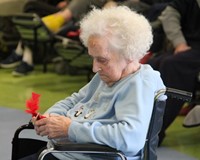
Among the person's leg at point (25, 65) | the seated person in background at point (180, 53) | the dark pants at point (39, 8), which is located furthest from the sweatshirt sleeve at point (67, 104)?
the dark pants at point (39, 8)

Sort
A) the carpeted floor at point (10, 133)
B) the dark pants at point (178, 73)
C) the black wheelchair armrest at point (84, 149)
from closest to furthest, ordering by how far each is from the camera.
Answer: the black wheelchair armrest at point (84, 149)
the carpeted floor at point (10, 133)
the dark pants at point (178, 73)

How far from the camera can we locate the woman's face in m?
2.13

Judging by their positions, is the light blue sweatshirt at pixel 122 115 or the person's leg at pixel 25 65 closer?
the light blue sweatshirt at pixel 122 115

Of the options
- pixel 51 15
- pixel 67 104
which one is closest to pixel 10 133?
pixel 67 104

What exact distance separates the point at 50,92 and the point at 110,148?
3.47 metres

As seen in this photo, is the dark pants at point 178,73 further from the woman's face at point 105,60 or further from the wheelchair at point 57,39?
the woman's face at point 105,60

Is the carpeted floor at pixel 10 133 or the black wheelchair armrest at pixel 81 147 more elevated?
the black wheelchair armrest at pixel 81 147

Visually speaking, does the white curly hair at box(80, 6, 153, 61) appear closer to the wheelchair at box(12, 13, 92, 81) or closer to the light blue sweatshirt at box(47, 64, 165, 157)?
the light blue sweatshirt at box(47, 64, 165, 157)

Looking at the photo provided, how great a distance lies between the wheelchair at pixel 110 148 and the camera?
2.02 m

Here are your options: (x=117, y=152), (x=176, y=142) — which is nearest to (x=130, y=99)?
(x=117, y=152)

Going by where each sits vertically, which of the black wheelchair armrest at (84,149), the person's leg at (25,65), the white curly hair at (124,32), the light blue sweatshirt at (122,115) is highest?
the white curly hair at (124,32)

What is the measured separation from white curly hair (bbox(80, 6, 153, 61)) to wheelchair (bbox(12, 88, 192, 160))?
0.69 feet

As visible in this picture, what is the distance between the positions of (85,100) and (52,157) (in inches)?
12.1

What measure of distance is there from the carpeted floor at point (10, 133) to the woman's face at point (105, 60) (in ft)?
4.91
